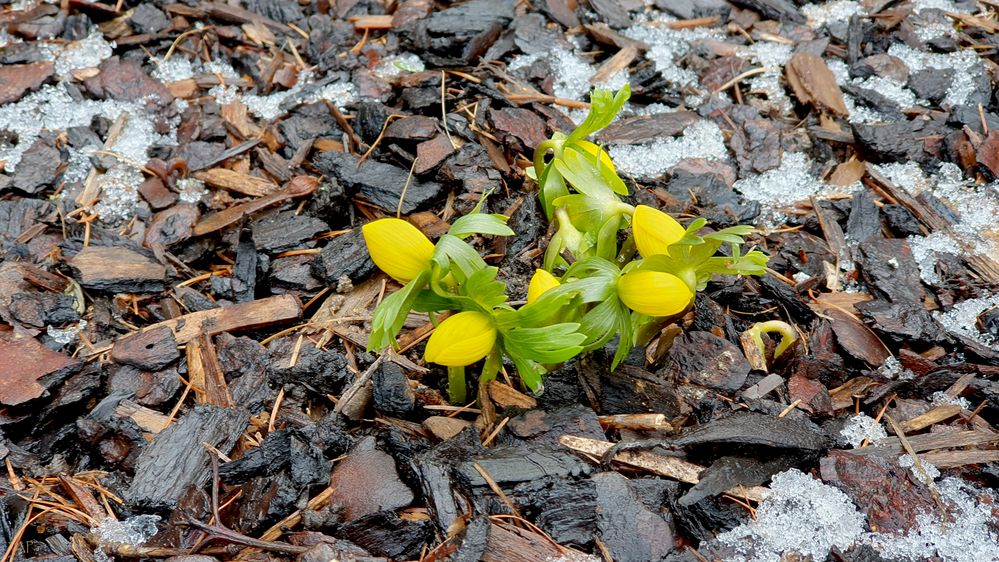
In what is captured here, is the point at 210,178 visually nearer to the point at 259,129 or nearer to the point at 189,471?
the point at 259,129

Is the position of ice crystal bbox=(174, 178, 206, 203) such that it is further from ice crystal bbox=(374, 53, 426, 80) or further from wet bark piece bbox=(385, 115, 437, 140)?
ice crystal bbox=(374, 53, 426, 80)

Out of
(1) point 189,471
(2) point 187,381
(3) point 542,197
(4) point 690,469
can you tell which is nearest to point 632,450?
(4) point 690,469

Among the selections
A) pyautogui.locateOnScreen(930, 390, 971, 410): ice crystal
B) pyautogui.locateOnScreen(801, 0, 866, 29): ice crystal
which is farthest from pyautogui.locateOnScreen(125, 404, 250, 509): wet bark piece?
pyautogui.locateOnScreen(801, 0, 866, 29): ice crystal

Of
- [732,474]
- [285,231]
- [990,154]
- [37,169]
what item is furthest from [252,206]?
[990,154]

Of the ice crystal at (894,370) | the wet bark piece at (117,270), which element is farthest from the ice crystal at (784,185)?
the wet bark piece at (117,270)

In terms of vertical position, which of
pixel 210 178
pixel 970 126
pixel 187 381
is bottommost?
pixel 187 381

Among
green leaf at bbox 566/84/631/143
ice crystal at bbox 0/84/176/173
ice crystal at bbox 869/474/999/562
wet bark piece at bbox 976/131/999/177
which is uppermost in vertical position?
green leaf at bbox 566/84/631/143
